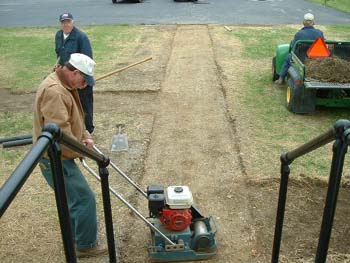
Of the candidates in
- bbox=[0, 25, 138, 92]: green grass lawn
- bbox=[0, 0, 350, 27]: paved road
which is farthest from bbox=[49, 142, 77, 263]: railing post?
bbox=[0, 0, 350, 27]: paved road

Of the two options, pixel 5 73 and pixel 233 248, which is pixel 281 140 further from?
pixel 5 73

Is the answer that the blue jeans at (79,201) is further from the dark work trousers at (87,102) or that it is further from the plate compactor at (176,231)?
the dark work trousers at (87,102)

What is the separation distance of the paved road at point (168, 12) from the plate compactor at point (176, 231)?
610 inches

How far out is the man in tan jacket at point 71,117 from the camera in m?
3.53

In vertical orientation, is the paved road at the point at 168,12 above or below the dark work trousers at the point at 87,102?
below

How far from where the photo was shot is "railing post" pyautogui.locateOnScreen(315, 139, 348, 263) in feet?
7.60

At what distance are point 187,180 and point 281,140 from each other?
1.89 m

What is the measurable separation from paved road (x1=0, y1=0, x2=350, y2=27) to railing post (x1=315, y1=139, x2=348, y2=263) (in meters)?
16.9

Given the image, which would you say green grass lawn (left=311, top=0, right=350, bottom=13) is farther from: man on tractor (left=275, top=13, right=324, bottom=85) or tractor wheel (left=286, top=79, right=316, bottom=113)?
tractor wheel (left=286, top=79, right=316, bottom=113)

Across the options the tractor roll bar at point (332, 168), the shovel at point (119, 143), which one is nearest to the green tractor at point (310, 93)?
the shovel at point (119, 143)

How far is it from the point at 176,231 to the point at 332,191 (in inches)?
77.3

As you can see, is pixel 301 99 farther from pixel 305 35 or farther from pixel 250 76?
pixel 250 76

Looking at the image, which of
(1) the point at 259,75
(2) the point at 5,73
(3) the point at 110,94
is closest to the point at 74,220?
(3) the point at 110,94

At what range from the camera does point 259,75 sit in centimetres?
1053
